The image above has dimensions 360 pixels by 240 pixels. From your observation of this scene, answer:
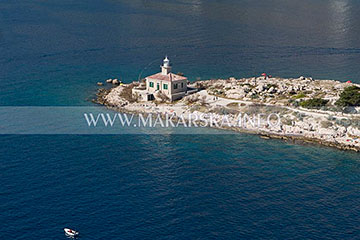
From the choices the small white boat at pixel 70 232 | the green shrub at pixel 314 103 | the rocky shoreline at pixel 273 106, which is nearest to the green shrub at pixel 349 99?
the rocky shoreline at pixel 273 106

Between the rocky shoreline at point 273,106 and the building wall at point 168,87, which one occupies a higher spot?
the building wall at point 168,87

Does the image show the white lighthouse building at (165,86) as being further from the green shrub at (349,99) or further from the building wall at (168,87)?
the green shrub at (349,99)

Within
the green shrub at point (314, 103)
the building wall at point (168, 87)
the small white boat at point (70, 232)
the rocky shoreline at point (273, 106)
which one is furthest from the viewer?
the building wall at point (168, 87)

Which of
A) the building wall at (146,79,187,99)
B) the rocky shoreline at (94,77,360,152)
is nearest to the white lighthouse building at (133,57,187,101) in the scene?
the building wall at (146,79,187,99)

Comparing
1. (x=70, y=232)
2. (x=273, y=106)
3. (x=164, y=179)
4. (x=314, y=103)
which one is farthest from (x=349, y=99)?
(x=70, y=232)

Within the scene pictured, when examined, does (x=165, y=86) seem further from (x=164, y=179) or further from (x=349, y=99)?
(x=164, y=179)

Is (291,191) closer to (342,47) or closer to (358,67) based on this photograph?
(358,67)

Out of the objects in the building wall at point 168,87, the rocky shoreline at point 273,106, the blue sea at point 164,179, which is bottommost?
the blue sea at point 164,179

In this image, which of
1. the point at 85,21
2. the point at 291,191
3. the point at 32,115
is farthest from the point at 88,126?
the point at 85,21

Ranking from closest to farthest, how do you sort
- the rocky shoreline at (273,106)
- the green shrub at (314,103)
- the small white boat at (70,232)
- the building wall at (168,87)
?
1. the small white boat at (70,232)
2. the rocky shoreline at (273,106)
3. the green shrub at (314,103)
4. the building wall at (168,87)
